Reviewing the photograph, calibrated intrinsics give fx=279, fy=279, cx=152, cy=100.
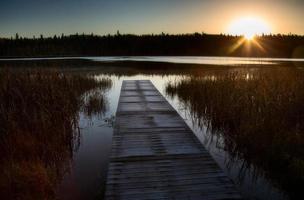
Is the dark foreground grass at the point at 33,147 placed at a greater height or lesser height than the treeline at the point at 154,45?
lesser

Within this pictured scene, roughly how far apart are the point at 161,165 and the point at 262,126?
2.80m

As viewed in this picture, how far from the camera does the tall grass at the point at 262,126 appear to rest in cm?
469

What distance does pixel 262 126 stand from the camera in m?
6.03

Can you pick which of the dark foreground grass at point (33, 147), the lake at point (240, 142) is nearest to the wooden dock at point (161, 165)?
the lake at point (240, 142)

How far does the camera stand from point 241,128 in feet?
20.4

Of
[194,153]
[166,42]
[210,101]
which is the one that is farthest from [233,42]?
[194,153]

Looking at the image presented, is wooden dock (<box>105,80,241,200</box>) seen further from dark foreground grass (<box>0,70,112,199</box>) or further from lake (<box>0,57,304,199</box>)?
dark foreground grass (<box>0,70,112,199</box>)

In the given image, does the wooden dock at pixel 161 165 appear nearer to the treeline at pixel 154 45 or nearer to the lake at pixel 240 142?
the lake at pixel 240 142

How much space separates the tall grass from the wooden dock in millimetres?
1052

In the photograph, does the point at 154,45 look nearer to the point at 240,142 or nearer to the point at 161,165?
the point at 240,142

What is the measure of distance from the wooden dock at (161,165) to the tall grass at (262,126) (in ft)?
3.45

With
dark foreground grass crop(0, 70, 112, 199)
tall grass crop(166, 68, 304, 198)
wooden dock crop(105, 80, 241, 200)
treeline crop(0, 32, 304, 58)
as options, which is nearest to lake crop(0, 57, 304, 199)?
tall grass crop(166, 68, 304, 198)

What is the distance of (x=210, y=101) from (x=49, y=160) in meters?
5.47

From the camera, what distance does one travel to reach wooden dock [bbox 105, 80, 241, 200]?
11.8 ft
